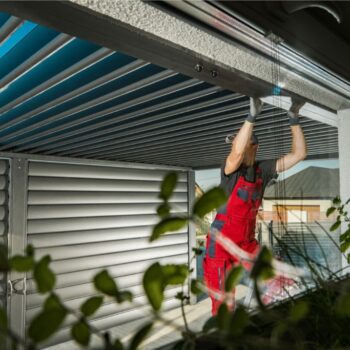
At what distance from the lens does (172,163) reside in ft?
25.1

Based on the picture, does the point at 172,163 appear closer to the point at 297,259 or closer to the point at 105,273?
the point at 297,259

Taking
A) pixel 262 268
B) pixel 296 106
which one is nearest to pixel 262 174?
pixel 296 106

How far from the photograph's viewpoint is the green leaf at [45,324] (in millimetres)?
338

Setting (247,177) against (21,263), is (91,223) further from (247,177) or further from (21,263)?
(21,263)

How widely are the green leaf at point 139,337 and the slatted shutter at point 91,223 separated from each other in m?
5.00

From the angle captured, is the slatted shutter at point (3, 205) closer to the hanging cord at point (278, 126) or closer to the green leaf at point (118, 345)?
the hanging cord at point (278, 126)

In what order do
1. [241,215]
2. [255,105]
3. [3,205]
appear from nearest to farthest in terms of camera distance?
[241,215], [255,105], [3,205]

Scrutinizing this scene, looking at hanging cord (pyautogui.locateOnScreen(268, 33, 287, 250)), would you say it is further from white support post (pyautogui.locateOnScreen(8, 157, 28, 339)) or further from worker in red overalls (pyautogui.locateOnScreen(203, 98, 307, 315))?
white support post (pyautogui.locateOnScreen(8, 157, 28, 339))

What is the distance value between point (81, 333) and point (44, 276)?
11 cm

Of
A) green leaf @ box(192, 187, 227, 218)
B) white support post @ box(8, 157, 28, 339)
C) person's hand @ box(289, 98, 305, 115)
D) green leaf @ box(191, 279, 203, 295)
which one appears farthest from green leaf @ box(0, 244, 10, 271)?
white support post @ box(8, 157, 28, 339)

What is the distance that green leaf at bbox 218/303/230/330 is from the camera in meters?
0.45

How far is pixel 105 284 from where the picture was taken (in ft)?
1.40

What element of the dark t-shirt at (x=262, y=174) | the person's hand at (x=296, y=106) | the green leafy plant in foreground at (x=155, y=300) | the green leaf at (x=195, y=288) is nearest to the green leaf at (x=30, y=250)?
the green leafy plant in foreground at (x=155, y=300)

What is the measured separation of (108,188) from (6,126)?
9.64 feet
